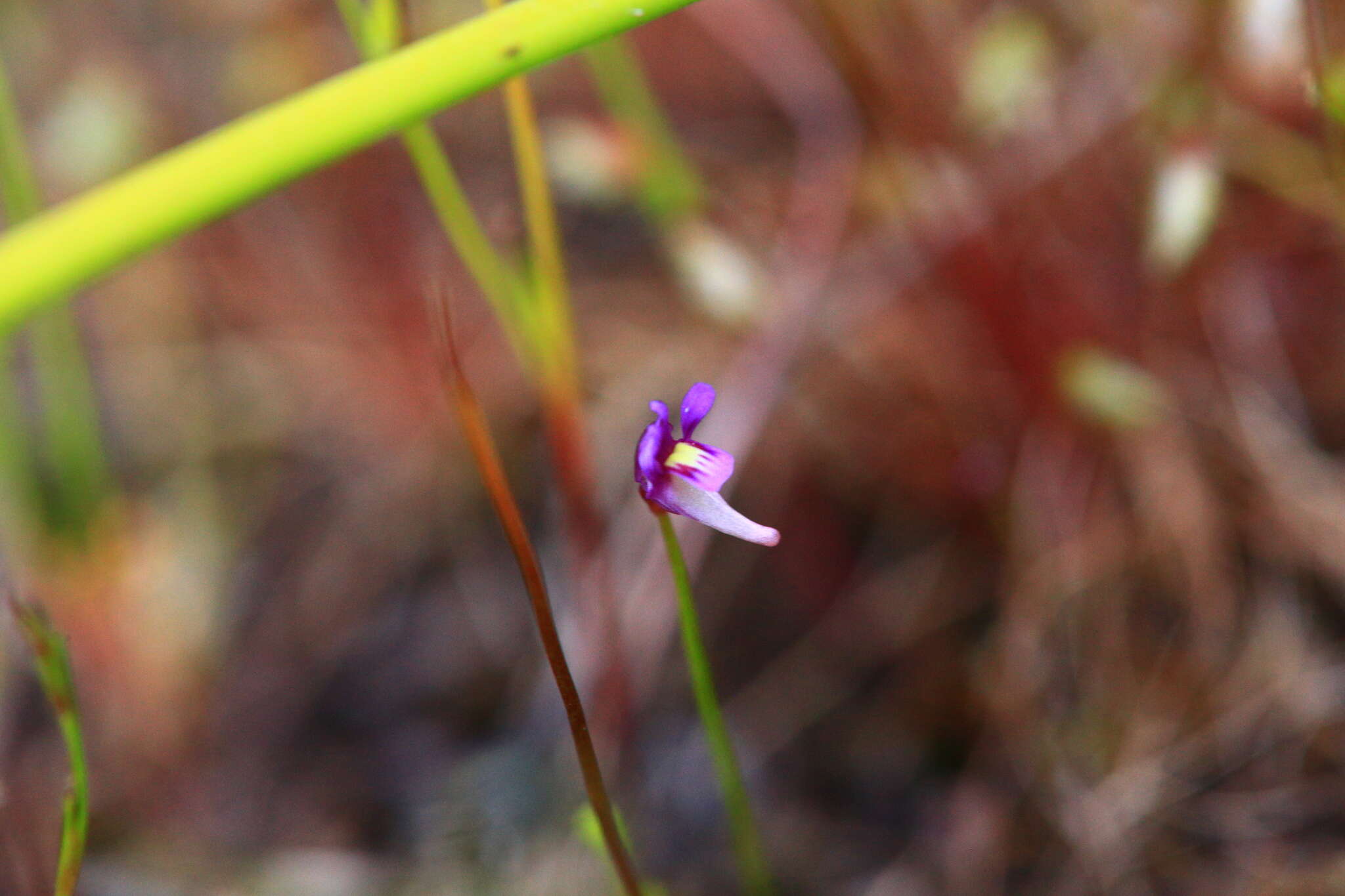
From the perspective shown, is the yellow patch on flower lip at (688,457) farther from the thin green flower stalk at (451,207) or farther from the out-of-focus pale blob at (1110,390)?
the out-of-focus pale blob at (1110,390)

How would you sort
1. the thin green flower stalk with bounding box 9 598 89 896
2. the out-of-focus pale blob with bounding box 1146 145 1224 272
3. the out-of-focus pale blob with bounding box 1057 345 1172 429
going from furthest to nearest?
the out-of-focus pale blob with bounding box 1057 345 1172 429, the out-of-focus pale blob with bounding box 1146 145 1224 272, the thin green flower stalk with bounding box 9 598 89 896

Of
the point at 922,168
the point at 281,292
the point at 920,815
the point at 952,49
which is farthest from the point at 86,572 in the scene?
the point at 952,49

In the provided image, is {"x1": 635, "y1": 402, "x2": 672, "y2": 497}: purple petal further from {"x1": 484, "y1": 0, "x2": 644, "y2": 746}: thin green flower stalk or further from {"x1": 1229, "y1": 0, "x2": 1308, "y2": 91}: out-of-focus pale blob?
{"x1": 1229, "y1": 0, "x2": 1308, "y2": 91}: out-of-focus pale blob

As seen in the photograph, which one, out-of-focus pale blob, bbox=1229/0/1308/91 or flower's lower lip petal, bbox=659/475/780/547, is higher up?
out-of-focus pale blob, bbox=1229/0/1308/91

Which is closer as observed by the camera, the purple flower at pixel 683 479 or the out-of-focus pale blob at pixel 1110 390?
the purple flower at pixel 683 479

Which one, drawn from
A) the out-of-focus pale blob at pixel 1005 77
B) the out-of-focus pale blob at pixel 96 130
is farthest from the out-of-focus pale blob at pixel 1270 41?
the out-of-focus pale blob at pixel 96 130

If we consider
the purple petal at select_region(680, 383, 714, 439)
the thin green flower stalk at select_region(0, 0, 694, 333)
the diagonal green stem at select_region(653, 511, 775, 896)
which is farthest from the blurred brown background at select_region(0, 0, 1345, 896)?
the thin green flower stalk at select_region(0, 0, 694, 333)
